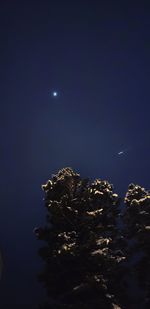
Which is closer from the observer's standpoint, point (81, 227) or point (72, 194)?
point (81, 227)

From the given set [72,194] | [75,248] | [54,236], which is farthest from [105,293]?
[72,194]

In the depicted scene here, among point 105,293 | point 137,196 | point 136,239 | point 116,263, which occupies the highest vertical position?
point 137,196

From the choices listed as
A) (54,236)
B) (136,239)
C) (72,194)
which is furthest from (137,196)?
(54,236)

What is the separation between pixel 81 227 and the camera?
1349cm

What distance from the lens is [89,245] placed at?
12734 mm

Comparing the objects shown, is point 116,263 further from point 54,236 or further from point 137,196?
point 137,196

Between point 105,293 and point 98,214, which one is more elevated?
point 98,214

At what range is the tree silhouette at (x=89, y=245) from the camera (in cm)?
1230

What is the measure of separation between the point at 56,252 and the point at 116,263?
212cm

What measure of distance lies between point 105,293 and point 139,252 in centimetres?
280

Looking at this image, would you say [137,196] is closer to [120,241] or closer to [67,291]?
[120,241]

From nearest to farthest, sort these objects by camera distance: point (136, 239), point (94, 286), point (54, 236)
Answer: point (94, 286) < point (54, 236) < point (136, 239)

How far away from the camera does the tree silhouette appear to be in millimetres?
12305

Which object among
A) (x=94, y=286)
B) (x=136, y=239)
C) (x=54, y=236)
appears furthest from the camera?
(x=136, y=239)
